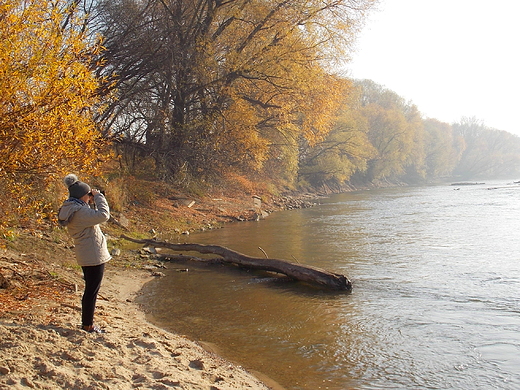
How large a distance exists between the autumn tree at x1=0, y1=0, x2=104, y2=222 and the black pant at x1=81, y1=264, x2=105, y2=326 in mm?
1898

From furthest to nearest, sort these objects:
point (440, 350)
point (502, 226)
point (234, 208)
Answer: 1. point (234, 208)
2. point (502, 226)
3. point (440, 350)

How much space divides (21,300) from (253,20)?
18.7 meters

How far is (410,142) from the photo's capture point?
63.9 metres

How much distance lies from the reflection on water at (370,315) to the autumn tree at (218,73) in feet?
30.0

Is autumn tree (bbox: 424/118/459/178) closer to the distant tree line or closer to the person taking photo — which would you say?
the distant tree line

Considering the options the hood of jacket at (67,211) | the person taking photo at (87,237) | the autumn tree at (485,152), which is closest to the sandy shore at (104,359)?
the person taking photo at (87,237)

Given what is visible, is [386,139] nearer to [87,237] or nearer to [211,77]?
[211,77]

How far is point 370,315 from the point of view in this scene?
779 cm

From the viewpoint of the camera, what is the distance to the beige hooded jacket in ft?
18.2

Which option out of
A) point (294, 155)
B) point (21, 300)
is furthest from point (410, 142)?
point (21, 300)

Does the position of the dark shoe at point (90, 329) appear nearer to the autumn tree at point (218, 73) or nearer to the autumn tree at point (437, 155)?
the autumn tree at point (218, 73)

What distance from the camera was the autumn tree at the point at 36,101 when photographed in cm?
612

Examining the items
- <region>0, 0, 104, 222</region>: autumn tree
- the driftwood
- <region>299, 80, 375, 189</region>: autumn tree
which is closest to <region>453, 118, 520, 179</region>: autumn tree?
<region>299, 80, 375, 189</region>: autumn tree

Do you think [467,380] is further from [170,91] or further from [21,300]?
[170,91]
